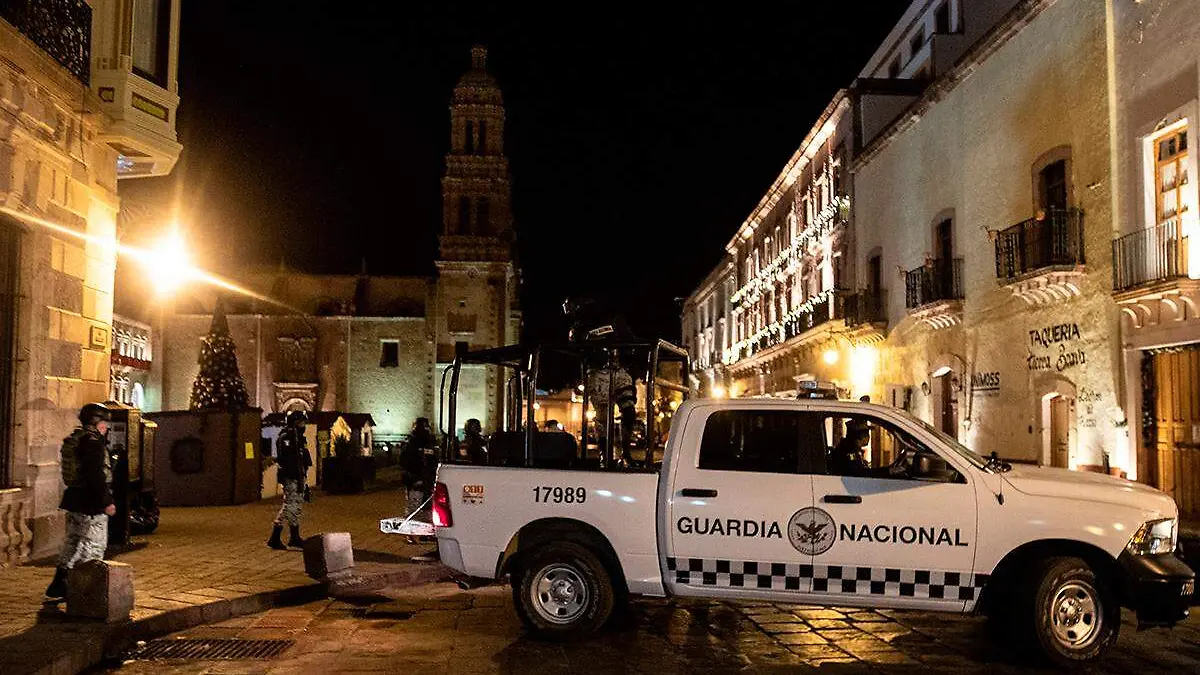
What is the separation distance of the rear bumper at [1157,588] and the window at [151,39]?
1231 centimetres

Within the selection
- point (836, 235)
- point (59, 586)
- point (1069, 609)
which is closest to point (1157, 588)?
point (1069, 609)

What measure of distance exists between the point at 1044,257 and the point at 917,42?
611 inches

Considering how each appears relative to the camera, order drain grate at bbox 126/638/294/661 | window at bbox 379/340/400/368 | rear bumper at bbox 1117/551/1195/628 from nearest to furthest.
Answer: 1. rear bumper at bbox 1117/551/1195/628
2. drain grate at bbox 126/638/294/661
3. window at bbox 379/340/400/368

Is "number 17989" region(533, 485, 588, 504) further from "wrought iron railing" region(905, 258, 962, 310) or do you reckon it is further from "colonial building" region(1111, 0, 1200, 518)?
"wrought iron railing" region(905, 258, 962, 310)

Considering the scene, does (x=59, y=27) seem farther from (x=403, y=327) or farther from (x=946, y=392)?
(x=403, y=327)

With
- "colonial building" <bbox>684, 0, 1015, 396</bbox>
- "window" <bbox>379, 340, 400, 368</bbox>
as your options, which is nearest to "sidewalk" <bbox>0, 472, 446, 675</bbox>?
"colonial building" <bbox>684, 0, 1015, 396</bbox>

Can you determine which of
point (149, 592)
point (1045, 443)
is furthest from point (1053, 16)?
point (149, 592)

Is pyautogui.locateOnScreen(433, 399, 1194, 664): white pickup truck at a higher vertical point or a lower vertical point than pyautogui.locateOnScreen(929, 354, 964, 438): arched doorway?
lower

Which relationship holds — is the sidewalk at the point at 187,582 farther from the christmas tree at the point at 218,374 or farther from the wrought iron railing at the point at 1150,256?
the christmas tree at the point at 218,374

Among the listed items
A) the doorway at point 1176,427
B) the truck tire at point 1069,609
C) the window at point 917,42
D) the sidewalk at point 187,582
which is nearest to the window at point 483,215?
the window at point 917,42

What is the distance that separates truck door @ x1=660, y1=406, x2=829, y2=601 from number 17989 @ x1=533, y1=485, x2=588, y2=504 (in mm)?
697

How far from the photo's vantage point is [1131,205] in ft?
49.0

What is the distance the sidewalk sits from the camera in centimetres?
720

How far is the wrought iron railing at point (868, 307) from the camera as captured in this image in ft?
85.9
